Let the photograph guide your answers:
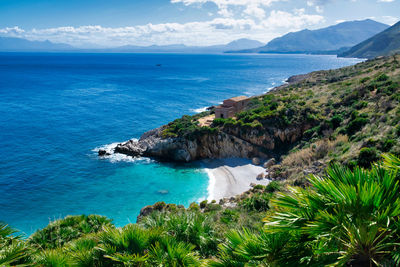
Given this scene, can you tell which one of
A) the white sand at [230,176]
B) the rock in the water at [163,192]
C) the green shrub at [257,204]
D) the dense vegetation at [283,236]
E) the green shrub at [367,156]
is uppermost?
the dense vegetation at [283,236]

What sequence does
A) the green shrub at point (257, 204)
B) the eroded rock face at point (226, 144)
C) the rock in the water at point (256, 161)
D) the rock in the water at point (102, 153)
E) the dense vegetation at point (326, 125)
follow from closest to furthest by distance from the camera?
the green shrub at point (257, 204)
the dense vegetation at point (326, 125)
the rock in the water at point (256, 161)
the eroded rock face at point (226, 144)
the rock in the water at point (102, 153)

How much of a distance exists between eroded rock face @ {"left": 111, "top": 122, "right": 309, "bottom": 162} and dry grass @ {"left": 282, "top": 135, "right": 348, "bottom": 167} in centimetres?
473

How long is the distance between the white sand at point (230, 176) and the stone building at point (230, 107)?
26.4ft

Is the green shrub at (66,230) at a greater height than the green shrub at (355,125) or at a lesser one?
lesser

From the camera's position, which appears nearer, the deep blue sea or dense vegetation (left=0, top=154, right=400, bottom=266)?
dense vegetation (left=0, top=154, right=400, bottom=266)

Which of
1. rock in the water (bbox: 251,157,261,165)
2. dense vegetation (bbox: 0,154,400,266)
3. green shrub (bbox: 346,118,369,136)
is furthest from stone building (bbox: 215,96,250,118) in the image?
dense vegetation (bbox: 0,154,400,266)

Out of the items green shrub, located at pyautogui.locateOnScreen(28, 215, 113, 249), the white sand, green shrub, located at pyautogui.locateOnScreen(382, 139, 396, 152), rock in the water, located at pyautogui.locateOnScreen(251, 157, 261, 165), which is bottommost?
the white sand

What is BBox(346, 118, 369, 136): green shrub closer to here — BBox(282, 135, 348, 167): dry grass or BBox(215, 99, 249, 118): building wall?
BBox(282, 135, 348, 167): dry grass

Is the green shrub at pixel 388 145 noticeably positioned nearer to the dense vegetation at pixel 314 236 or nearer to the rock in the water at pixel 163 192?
the dense vegetation at pixel 314 236

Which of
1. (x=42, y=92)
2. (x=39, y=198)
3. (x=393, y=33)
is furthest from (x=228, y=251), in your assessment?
(x=393, y=33)

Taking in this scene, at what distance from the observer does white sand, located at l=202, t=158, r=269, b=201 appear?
2648 cm

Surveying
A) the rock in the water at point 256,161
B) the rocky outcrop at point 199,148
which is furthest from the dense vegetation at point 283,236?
the rocky outcrop at point 199,148

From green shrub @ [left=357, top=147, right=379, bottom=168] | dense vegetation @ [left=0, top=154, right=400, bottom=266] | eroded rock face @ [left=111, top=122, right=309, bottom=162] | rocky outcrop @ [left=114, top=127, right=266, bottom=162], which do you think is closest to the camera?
dense vegetation @ [left=0, top=154, right=400, bottom=266]

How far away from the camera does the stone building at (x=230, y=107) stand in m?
38.4
